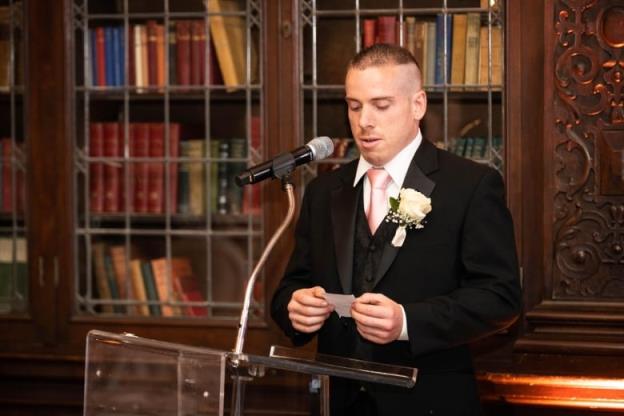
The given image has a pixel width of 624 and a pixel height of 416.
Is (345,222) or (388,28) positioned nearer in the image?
(345,222)

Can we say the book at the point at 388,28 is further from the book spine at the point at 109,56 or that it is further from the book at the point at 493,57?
the book spine at the point at 109,56

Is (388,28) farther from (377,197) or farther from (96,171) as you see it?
(96,171)

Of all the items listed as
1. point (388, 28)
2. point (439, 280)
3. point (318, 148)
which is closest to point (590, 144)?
point (388, 28)

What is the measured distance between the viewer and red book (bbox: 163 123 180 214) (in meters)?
3.40

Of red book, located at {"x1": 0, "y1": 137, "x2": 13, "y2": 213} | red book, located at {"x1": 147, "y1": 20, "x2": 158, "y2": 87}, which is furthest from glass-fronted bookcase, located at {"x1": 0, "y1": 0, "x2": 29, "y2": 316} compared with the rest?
red book, located at {"x1": 147, "y1": 20, "x2": 158, "y2": 87}

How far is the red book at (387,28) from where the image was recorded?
322 cm

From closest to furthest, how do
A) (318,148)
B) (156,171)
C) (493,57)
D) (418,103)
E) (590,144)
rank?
1. (318,148)
2. (418,103)
3. (590,144)
4. (493,57)
5. (156,171)

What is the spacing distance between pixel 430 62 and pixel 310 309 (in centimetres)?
121

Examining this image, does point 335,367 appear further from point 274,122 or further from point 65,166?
point 65,166

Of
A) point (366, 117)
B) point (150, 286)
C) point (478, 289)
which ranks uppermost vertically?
point (366, 117)

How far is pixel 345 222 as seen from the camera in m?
2.47

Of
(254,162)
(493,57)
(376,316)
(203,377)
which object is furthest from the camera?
(254,162)

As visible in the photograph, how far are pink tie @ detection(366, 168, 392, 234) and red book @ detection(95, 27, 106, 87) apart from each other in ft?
4.13

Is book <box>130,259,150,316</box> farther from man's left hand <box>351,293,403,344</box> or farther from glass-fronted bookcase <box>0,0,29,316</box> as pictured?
man's left hand <box>351,293,403,344</box>
